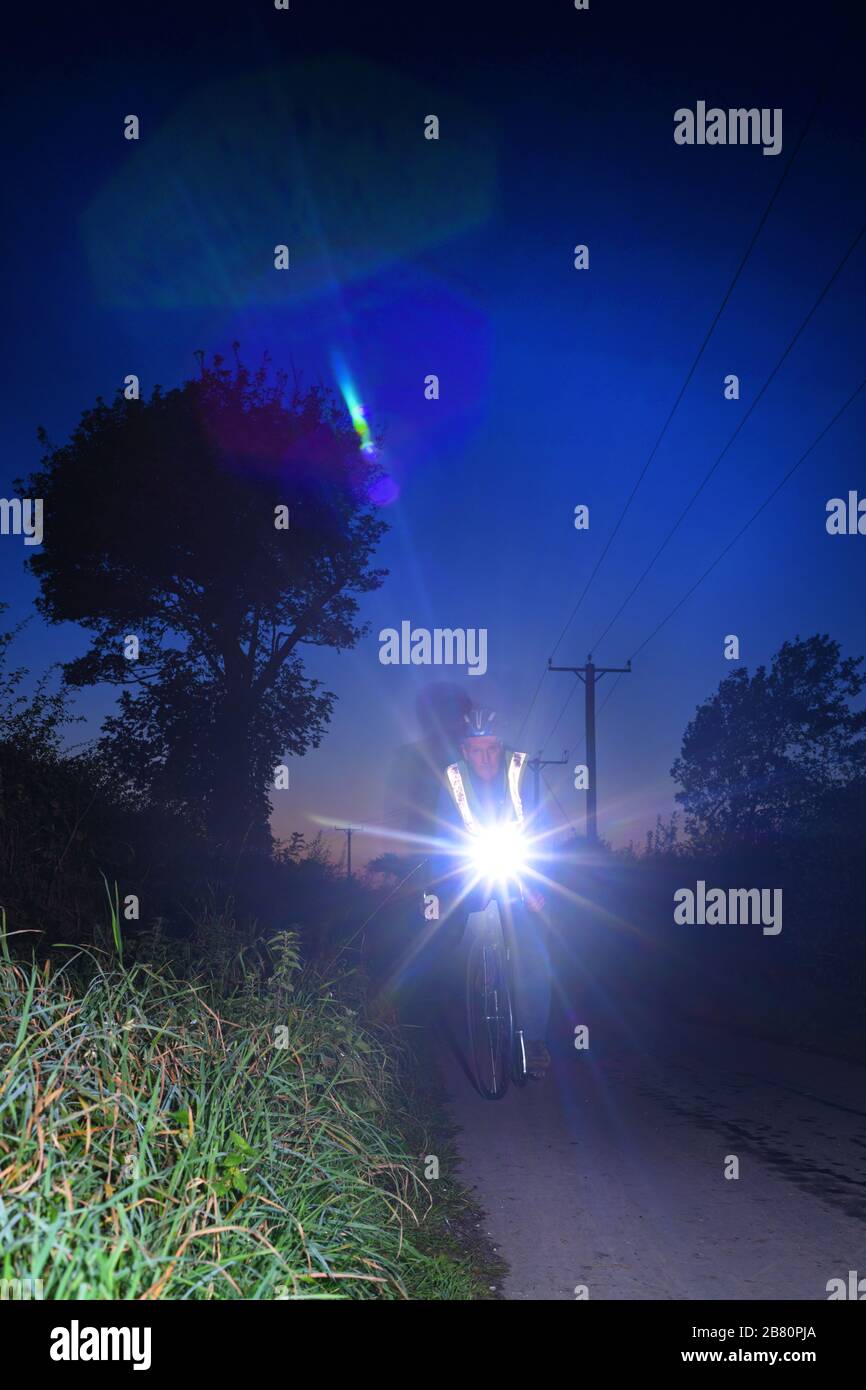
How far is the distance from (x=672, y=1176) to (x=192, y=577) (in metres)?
21.7

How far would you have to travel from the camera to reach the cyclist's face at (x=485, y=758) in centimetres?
811

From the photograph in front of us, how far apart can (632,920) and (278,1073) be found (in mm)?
24613

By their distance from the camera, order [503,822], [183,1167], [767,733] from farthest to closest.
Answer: [767,733]
[503,822]
[183,1167]

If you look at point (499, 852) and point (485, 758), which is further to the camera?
point (485, 758)

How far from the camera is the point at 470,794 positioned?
8008 millimetres

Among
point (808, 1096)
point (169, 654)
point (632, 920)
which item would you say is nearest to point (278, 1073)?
point (808, 1096)

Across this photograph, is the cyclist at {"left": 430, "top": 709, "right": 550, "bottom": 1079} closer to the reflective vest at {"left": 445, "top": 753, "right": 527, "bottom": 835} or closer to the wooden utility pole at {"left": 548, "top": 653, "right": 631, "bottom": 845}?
the reflective vest at {"left": 445, "top": 753, "right": 527, "bottom": 835}

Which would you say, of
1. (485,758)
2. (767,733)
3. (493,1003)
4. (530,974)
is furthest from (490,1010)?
(767,733)

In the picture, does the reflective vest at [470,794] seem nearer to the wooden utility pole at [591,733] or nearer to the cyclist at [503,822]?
the cyclist at [503,822]

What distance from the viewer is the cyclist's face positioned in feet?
26.6

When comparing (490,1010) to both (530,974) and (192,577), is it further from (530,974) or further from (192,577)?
(192,577)

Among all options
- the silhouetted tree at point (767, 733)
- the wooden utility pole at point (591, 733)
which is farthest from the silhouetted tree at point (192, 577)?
the silhouetted tree at point (767, 733)

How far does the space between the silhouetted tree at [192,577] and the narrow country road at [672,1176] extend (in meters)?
15.7

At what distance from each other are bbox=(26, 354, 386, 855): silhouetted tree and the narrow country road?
15718 millimetres
